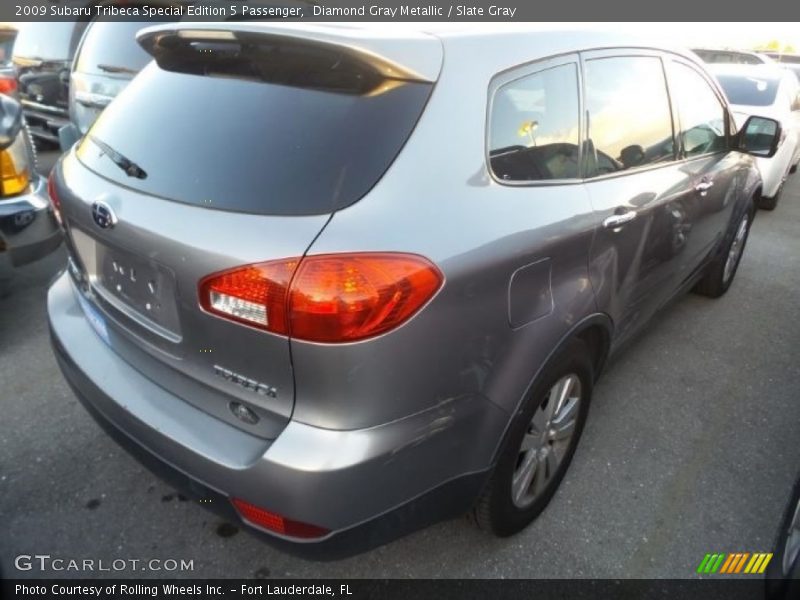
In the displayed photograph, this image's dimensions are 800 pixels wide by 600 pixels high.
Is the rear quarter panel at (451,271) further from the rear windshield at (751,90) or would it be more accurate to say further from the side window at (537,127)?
the rear windshield at (751,90)

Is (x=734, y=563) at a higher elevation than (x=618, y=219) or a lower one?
lower

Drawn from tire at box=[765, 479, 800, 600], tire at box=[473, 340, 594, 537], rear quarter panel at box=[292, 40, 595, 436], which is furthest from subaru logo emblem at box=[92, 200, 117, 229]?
tire at box=[765, 479, 800, 600]

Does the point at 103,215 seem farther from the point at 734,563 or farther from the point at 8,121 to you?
the point at 734,563

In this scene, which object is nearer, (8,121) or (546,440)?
(546,440)

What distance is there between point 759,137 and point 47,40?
22.5 ft

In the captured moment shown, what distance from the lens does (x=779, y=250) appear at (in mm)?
5219

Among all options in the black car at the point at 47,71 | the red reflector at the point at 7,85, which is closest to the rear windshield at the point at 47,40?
the black car at the point at 47,71

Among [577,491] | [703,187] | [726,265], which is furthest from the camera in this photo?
[726,265]

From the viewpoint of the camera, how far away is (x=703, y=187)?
2.94m

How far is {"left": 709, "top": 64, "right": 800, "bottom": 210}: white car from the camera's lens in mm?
5730

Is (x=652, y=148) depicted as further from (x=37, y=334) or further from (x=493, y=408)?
(x=37, y=334)

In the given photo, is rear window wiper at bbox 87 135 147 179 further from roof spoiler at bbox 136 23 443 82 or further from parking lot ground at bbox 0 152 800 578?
parking lot ground at bbox 0 152 800 578

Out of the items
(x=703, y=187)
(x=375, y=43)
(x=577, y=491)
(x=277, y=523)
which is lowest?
(x=577, y=491)
